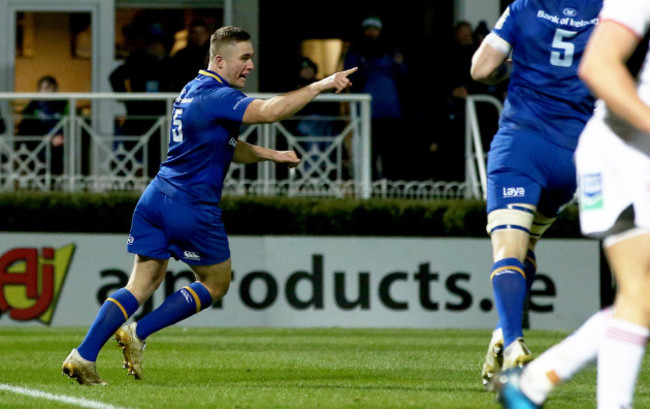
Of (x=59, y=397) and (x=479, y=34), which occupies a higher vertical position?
(x=479, y=34)

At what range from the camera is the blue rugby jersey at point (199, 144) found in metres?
7.64

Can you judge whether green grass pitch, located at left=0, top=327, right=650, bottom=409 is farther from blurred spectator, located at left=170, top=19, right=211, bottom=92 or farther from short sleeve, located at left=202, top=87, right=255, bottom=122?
blurred spectator, located at left=170, top=19, right=211, bottom=92

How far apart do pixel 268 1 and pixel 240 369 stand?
13.2 metres

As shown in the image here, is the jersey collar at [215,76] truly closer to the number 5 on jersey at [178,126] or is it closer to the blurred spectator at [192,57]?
the number 5 on jersey at [178,126]

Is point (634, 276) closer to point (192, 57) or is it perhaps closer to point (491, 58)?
point (491, 58)

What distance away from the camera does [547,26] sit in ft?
23.7

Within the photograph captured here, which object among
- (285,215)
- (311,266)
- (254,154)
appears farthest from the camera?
(285,215)

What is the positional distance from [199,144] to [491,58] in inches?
70.6

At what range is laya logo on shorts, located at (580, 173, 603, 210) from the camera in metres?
4.60

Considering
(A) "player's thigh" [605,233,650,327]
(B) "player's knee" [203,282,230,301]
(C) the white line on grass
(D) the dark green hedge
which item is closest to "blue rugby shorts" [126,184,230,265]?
(B) "player's knee" [203,282,230,301]

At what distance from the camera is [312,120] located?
15898 mm

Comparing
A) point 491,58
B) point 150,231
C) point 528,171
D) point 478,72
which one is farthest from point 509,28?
point 150,231

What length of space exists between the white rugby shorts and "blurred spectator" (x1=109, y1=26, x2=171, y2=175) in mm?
11549

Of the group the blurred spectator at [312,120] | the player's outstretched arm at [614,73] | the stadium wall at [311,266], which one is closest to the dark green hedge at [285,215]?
the stadium wall at [311,266]
